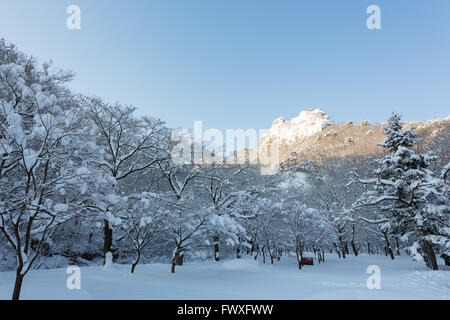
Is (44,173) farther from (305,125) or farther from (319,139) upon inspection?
(305,125)

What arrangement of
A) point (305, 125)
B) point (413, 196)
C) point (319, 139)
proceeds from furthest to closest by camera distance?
point (305, 125)
point (319, 139)
point (413, 196)

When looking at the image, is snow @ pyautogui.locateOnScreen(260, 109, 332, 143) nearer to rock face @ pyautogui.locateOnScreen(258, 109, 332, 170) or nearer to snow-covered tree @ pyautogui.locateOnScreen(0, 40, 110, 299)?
rock face @ pyautogui.locateOnScreen(258, 109, 332, 170)

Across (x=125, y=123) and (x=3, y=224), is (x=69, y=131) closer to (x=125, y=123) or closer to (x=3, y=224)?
(x=3, y=224)

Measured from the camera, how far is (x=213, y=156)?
18469 mm

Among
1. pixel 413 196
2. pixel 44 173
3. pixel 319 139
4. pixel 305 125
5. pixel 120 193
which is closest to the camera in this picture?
pixel 44 173

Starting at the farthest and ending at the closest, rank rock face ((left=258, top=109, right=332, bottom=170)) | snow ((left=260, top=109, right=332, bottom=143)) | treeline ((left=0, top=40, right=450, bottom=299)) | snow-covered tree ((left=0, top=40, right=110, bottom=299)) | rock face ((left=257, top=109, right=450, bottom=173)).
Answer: snow ((left=260, top=109, right=332, bottom=143))
rock face ((left=258, top=109, right=332, bottom=170))
rock face ((left=257, top=109, right=450, bottom=173))
treeline ((left=0, top=40, right=450, bottom=299))
snow-covered tree ((left=0, top=40, right=110, bottom=299))

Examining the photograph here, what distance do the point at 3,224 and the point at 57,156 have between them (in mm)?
1834

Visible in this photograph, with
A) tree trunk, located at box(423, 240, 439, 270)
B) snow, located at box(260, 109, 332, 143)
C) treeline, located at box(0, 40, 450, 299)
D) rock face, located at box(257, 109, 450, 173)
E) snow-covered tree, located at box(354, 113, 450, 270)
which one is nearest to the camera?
treeline, located at box(0, 40, 450, 299)

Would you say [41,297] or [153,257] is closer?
[41,297]

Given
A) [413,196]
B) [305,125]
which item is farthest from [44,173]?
[305,125]

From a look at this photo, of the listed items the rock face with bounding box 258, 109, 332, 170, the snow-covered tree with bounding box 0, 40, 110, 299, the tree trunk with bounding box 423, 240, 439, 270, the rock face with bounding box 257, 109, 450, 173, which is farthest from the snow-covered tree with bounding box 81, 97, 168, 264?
the rock face with bounding box 258, 109, 332, 170

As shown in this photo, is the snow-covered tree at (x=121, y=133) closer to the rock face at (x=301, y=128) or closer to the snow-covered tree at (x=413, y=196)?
the snow-covered tree at (x=413, y=196)
